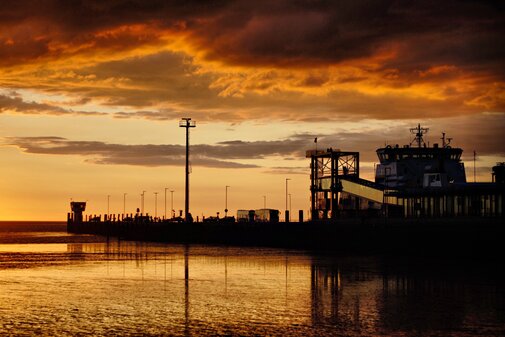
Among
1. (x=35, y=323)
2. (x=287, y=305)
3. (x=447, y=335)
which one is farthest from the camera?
(x=287, y=305)

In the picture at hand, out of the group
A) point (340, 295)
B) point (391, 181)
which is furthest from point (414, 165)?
point (340, 295)

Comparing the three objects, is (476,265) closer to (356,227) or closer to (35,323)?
(356,227)

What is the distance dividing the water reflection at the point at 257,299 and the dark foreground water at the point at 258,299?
0.05m

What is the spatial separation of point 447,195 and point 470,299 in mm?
57921

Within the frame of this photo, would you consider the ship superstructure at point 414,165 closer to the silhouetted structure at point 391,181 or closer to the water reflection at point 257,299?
the silhouetted structure at point 391,181

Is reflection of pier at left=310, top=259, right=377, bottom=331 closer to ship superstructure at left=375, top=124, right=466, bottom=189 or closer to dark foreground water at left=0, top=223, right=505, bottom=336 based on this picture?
dark foreground water at left=0, top=223, right=505, bottom=336

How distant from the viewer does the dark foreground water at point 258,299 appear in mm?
30609

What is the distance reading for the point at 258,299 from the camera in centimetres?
3972

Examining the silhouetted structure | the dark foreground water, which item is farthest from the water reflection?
the silhouetted structure

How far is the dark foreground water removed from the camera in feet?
100

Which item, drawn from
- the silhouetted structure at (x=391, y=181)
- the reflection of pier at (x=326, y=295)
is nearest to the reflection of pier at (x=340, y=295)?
the reflection of pier at (x=326, y=295)

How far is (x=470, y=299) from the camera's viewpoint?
39625mm

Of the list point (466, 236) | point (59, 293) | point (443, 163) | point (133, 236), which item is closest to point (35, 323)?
point (59, 293)

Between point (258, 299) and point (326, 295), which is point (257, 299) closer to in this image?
point (258, 299)
